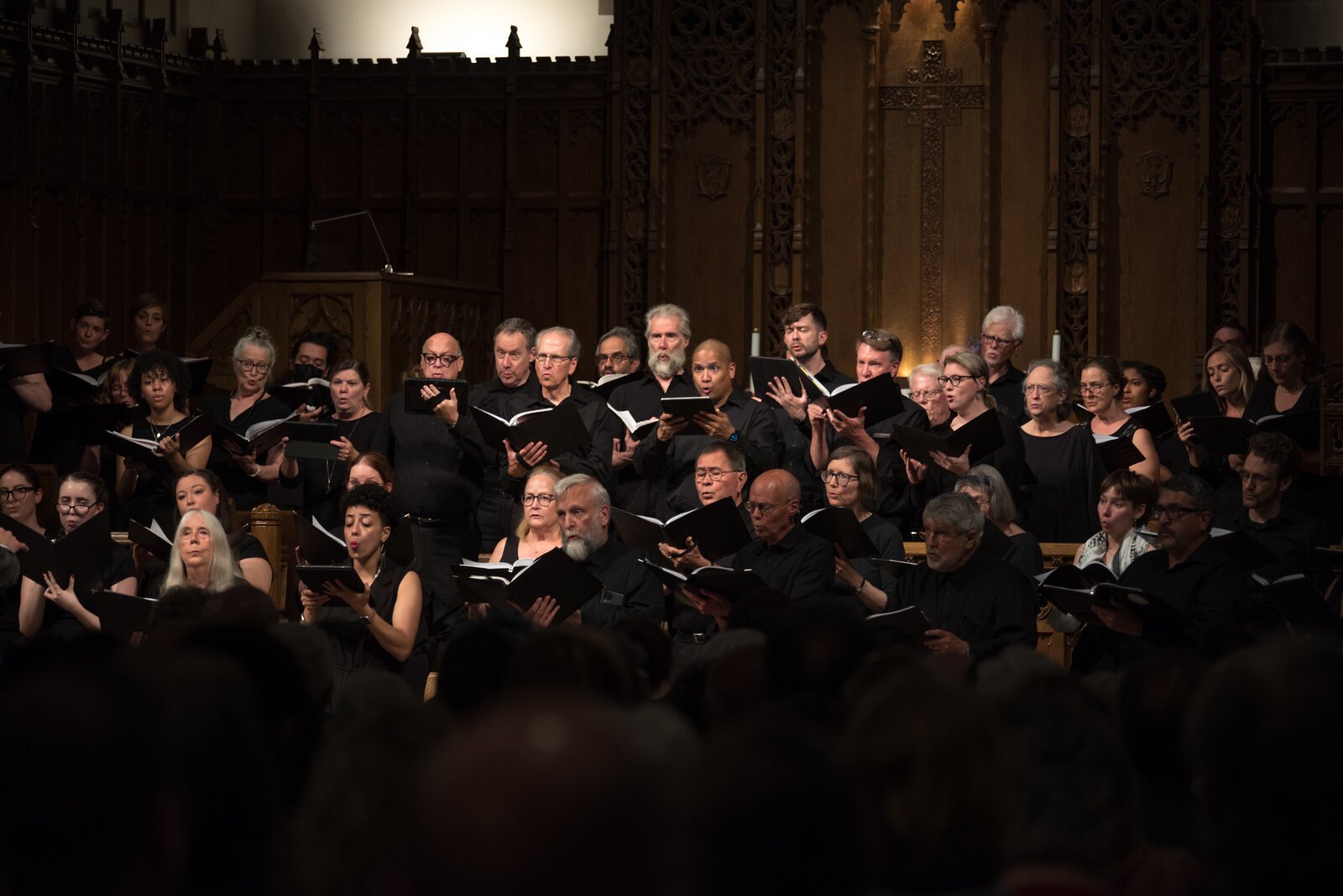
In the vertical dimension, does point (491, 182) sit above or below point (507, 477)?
above

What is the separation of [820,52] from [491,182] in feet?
7.91

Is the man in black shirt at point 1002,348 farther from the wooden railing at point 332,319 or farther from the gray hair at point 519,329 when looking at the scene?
the wooden railing at point 332,319

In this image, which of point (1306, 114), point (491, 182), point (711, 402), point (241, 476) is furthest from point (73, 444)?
point (1306, 114)

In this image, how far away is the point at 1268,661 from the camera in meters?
1.93

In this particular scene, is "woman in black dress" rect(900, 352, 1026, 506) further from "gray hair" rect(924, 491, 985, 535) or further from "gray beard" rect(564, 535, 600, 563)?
"gray beard" rect(564, 535, 600, 563)

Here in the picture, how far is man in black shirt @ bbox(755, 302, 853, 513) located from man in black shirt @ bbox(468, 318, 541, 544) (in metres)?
1.04

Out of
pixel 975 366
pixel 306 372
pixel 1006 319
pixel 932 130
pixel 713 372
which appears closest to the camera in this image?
pixel 975 366

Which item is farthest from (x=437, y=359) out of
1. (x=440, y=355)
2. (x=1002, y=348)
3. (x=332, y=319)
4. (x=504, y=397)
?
(x=1002, y=348)

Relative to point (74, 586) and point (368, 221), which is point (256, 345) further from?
point (368, 221)

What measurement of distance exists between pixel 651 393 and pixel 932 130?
442cm

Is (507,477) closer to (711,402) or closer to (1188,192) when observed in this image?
(711,402)

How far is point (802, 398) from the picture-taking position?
282 inches

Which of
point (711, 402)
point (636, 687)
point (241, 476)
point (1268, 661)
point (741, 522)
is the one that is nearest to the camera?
point (1268, 661)

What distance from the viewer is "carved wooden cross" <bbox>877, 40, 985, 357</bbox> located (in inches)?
439
